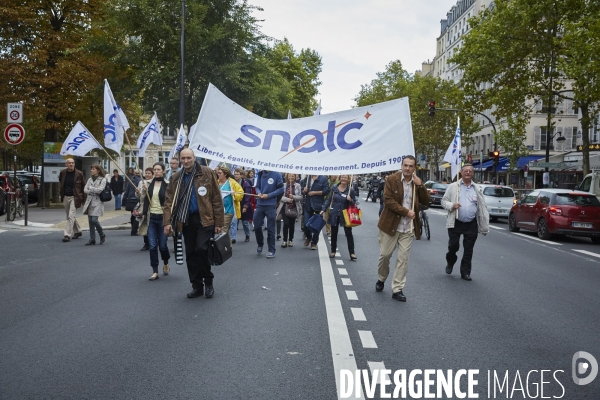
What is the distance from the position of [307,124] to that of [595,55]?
1410 centimetres

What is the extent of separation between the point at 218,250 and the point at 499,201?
69.7 feet

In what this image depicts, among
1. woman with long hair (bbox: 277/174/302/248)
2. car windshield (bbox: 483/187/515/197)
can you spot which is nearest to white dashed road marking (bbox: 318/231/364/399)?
woman with long hair (bbox: 277/174/302/248)

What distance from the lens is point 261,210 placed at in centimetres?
1266

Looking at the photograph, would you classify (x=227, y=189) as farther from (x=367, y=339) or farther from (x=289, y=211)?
(x=367, y=339)

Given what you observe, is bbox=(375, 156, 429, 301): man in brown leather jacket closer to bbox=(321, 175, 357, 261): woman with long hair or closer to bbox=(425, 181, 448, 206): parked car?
bbox=(321, 175, 357, 261): woman with long hair

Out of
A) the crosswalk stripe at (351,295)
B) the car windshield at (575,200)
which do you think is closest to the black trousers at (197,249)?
the crosswalk stripe at (351,295)

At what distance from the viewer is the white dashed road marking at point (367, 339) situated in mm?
5941

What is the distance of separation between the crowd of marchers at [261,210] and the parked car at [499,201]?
13519 millimetres

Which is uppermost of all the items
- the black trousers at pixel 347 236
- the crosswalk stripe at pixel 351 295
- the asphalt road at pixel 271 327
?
the black trousers at pixel 347 236

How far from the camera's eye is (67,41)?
28953 mm

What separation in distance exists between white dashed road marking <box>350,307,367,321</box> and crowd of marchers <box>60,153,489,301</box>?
2.91 feet

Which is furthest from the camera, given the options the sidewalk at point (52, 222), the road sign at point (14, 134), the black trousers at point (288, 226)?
the sidewalk at point (52, 222)

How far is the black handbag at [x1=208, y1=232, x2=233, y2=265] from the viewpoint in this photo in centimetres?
809

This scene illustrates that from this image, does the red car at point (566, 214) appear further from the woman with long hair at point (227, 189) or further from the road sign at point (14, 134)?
the road sign at point (14, 134)
